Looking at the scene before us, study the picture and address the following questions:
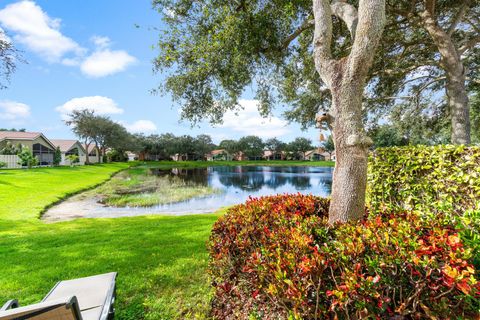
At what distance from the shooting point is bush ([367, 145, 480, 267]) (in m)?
3.76

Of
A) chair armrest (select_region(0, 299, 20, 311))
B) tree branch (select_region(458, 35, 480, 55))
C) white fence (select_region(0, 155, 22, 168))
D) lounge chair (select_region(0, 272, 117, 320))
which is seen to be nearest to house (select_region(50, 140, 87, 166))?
white fence (select_region(0, 155, 22, 168))

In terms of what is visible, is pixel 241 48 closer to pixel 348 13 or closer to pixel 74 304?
pixel 348 13

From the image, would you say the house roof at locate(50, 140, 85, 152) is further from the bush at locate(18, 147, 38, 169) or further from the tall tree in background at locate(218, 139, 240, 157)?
the tall tree in background at locate(218, 139, 240, 157)

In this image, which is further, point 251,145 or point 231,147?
point 231,147

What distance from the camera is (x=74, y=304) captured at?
187 centimetres

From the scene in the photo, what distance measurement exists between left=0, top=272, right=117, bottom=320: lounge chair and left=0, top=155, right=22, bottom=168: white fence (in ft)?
128

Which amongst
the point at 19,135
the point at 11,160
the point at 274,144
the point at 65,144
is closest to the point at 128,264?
the point at 11,160

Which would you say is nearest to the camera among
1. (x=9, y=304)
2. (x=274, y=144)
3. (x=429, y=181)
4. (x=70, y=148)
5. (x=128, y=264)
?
(x=9, y=304)

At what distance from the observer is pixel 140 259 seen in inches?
197

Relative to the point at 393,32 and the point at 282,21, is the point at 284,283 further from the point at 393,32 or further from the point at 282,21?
the point at 393,32

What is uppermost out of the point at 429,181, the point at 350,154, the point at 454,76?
the point at 454,76

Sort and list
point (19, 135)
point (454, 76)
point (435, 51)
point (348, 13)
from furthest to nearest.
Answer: point (19, 135)
point (435, 51)
point (454, 76)
point (348, 13)

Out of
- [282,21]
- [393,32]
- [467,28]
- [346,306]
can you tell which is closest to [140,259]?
[346,306]

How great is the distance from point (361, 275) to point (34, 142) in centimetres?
4840
